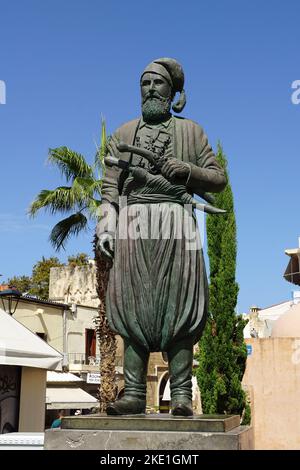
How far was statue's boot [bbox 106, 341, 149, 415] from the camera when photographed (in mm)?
4259

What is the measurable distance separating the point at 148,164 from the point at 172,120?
1.44 ft

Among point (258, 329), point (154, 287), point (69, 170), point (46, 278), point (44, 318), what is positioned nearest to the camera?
point (154, 287)

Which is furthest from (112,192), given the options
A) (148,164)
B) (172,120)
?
(172,120)

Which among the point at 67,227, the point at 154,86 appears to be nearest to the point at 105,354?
the point at 67,227

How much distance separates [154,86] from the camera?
482cm

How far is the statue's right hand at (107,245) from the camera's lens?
15.1 feet

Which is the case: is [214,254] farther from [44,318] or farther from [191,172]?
[191,172]

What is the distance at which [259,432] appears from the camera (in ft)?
50.0

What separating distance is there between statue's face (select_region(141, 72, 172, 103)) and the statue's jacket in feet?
0.87

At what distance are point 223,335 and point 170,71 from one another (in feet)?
41.6

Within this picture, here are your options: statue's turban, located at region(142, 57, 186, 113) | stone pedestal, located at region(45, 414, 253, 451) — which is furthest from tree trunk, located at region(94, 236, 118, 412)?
stone pedestal, located at region(45, 414, 253, 451)

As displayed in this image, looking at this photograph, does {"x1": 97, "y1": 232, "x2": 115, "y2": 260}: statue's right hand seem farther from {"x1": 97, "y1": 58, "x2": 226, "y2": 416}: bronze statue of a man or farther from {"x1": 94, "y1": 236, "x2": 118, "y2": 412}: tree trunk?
{"x1": 94, "y1": 236, "x2": 118, "y2": 412}: tree trunk
